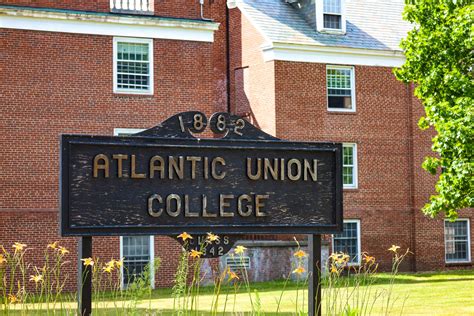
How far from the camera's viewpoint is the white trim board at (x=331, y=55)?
34.6 meters

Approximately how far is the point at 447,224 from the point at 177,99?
525 inches

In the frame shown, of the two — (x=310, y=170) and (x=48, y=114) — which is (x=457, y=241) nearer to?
(x=48, y=114)

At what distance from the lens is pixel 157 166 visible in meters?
9.16

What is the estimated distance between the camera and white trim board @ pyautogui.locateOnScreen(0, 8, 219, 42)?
1118 inches

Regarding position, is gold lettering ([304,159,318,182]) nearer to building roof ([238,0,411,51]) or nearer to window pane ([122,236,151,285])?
window pane ([122,236,151,285])

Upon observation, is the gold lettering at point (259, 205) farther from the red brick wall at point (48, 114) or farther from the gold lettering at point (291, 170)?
the red brick wall at point (48, 114)

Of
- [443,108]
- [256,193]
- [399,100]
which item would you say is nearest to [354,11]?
[399,100]

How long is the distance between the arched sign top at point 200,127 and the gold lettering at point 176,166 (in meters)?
0.24

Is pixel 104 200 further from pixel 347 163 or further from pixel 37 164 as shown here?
pixel 347 163

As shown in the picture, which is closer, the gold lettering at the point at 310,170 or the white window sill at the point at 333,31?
the gold lettering at the point at 310,170

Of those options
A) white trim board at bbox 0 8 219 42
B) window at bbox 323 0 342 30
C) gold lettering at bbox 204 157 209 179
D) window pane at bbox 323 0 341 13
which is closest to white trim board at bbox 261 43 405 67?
window at bbox 323 0 342 30

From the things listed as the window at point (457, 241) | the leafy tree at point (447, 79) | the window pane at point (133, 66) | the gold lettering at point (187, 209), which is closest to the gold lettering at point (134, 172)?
the gold lettering at point (187, 209)

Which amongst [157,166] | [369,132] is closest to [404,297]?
[369,132]

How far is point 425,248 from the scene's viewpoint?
37.2m
